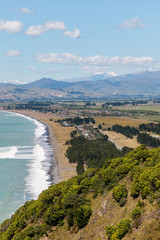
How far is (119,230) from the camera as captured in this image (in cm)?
2755

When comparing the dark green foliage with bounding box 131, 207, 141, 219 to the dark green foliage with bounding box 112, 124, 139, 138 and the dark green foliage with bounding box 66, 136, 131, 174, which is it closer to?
the dark green foliage with bounding box 66, 136, 131, 174

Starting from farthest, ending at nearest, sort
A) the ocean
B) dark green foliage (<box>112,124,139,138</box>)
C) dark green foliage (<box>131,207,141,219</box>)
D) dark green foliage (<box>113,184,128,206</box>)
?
dark green foliage (<box>112,124,139,138</box>) < the ocean < dark green foliage (<box>113,184,128,206</box>) < dark green foliage (<box>131,207,141,219</box>)

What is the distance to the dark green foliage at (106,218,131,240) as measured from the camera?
27312mm

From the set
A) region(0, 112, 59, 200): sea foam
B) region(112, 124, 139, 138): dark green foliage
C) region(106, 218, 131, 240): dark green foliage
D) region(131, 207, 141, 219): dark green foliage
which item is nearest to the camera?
region(106, 218, 131, 240): dark green foliage

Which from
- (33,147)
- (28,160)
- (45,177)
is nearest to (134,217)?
(45,177)

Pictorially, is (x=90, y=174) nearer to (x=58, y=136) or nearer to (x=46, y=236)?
(x=46, y=236)

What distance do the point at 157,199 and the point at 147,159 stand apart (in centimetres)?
1195

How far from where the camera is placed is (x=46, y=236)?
113 feet

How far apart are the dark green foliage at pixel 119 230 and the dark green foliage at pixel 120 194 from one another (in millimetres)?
4287

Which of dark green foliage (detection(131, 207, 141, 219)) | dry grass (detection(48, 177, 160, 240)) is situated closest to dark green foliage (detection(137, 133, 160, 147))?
dry grass (detection(48, 177, 160, 240))

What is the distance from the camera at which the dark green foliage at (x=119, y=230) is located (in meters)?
27.3

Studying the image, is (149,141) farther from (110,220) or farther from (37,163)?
(110,220)

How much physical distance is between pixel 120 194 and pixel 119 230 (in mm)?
6260

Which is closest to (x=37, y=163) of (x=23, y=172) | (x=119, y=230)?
(x=23, y=172)
